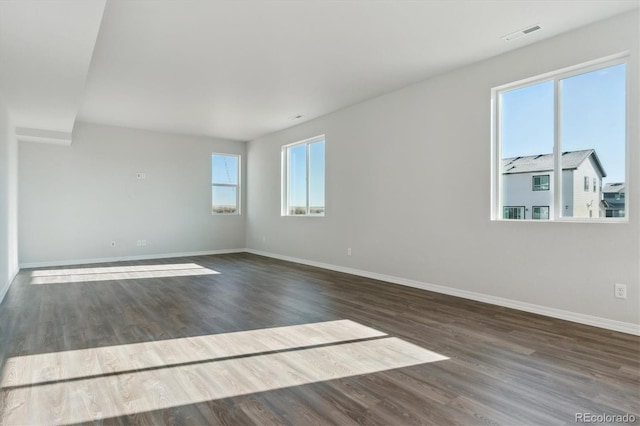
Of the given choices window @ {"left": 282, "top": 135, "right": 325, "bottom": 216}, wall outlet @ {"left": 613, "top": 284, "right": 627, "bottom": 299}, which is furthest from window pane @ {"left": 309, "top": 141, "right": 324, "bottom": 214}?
wall outlet @ {"left": 613, "top": 284, "right": 627, "bottom": 299}

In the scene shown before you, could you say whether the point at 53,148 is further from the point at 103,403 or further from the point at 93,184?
the point at 103,403

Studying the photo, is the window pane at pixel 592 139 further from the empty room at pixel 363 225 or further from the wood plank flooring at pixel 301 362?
the wood plank flooring at pixel 301 362

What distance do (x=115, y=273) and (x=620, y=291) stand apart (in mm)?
6864

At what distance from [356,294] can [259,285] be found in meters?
1.47

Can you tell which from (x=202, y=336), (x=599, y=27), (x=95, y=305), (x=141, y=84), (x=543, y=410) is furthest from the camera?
(x=141, y=84)

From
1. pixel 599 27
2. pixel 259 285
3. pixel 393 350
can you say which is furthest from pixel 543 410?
pixel 259 285

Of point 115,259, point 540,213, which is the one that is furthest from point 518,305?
point 115,259

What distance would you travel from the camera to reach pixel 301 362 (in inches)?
99.9

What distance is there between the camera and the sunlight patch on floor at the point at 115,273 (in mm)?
5551

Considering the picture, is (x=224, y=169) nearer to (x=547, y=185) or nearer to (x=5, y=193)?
(x=5, y=193)

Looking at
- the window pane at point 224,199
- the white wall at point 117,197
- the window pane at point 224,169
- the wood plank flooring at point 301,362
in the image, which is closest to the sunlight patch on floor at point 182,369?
the wood plank flooring at point 301,362

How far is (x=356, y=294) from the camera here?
15.1 feet

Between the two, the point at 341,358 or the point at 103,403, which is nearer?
the point at 103,403

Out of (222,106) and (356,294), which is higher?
(222,106)
